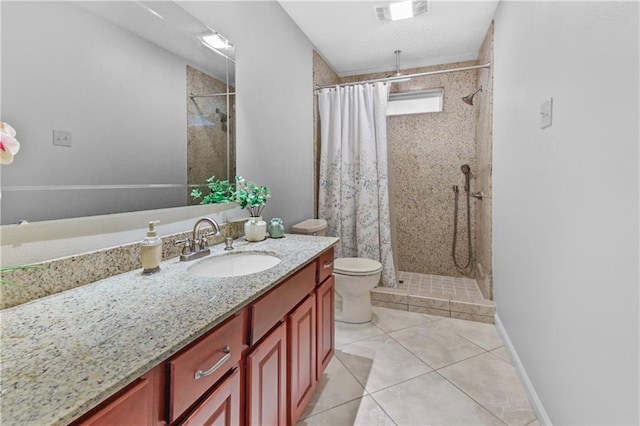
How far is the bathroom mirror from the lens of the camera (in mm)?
895

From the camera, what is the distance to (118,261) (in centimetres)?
113

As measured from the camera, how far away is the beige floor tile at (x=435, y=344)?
199cm

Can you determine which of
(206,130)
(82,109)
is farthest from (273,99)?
(82,109)

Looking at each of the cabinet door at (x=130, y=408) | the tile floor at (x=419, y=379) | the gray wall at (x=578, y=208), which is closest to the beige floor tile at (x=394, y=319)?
the tile floor at (x=419, y=379)

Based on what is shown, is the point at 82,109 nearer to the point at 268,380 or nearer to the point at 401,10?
the point at 268,380

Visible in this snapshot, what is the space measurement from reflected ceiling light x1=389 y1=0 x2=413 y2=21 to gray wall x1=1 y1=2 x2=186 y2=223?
1709 mm

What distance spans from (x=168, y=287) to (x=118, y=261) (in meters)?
0.30

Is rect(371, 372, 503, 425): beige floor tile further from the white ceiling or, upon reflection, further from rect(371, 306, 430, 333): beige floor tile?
the white ceiling

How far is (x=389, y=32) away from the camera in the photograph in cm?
269

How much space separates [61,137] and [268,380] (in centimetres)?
106

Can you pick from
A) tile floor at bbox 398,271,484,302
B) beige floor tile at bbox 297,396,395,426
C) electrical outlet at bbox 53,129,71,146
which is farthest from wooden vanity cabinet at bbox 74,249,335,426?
tile floor at bbox 398,271,484,302

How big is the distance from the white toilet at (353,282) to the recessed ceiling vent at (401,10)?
1.73m

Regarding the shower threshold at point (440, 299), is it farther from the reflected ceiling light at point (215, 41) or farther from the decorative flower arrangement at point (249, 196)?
the reflected ceiling light at point (215, 41)

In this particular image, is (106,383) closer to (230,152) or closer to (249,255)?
(249,255)
